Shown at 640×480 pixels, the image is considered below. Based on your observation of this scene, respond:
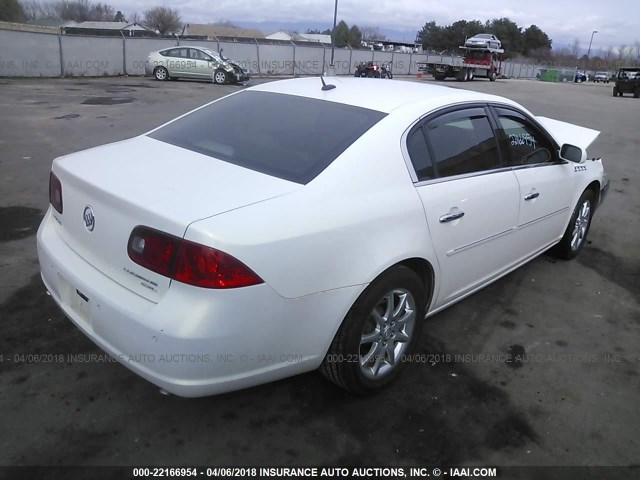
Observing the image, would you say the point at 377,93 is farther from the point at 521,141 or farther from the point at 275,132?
the point at 521,141

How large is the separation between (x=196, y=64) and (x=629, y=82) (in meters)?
27.2

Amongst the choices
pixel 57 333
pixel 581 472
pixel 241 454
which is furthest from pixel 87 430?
pixel 581 472

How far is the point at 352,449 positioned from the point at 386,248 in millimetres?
967

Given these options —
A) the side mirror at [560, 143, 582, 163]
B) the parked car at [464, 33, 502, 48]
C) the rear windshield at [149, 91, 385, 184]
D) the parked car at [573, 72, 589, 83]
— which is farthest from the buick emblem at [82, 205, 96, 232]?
the parked car at [573, 72, 589, 83]

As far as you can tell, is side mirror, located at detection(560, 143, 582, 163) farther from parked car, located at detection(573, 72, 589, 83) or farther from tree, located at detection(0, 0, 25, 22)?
tree, located at detection(0, 0, 25, 22)

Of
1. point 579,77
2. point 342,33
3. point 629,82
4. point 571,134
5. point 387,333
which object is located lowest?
point 387,333

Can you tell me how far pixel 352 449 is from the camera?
246 centimetres

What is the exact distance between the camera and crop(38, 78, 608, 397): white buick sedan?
210 centimetres

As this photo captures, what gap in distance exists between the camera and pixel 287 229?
218 cm

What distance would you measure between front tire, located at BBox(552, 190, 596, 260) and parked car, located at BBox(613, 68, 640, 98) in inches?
1327

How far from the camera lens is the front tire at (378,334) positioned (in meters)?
2.52

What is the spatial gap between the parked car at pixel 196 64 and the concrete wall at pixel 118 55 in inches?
128

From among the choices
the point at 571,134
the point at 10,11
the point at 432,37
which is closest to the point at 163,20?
the point at 10,11

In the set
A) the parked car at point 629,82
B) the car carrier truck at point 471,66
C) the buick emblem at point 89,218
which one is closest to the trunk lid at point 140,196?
the buick emblem at point 89,218
